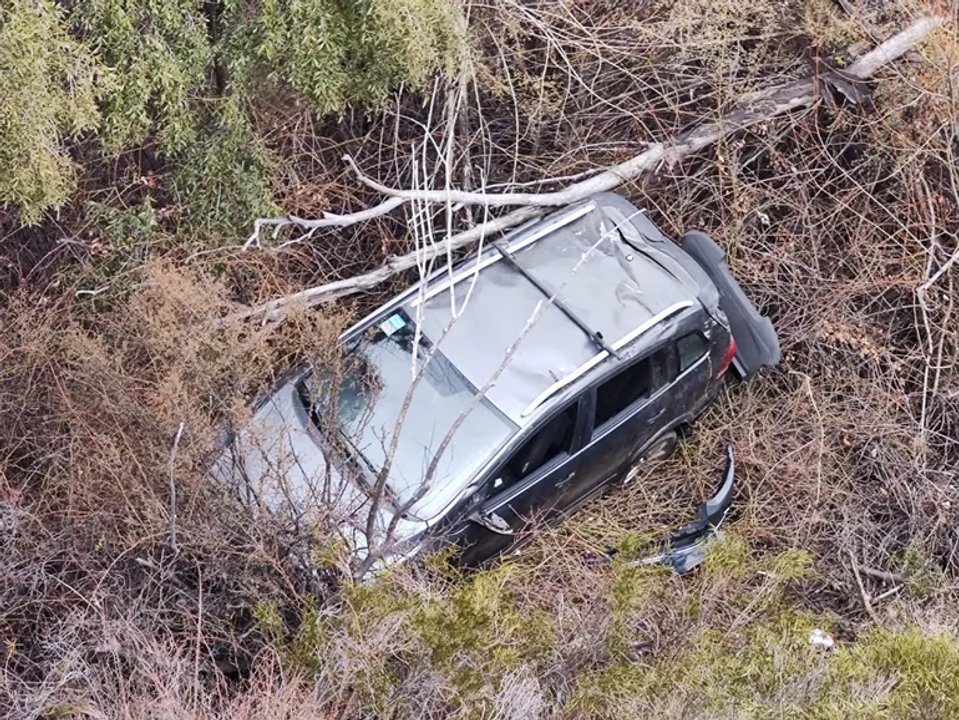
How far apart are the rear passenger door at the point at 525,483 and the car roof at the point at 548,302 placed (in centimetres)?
19

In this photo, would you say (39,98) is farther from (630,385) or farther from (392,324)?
(630,385)

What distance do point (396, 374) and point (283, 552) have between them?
→ 1.15 m

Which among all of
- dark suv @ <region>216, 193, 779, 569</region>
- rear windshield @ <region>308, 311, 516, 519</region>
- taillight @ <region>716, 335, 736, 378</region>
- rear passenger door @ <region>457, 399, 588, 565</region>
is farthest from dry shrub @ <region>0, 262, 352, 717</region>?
taillight @ <region>716, 335, 736, 378</region>

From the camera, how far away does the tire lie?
5.88 metres

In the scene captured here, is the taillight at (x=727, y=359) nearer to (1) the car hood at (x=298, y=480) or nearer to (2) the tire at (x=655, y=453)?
(2) the tire at (x=655, y=453)

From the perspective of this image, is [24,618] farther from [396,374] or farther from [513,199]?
[513,199]

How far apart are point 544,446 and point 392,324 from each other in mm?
1037

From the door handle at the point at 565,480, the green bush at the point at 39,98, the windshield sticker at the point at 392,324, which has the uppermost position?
the green bush at the point at 39,98

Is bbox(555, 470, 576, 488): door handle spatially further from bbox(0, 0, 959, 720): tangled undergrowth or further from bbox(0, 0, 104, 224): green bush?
bbox(0, 0, 104, 224): green bush

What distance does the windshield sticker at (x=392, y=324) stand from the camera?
5402 mm

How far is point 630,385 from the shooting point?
5445mm

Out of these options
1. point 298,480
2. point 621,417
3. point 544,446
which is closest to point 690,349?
point 621,417

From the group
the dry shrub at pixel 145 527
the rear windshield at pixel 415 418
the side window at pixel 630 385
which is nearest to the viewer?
the dry shrub at pixel 145 527

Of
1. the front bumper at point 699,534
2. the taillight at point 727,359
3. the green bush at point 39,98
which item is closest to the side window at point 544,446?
the front bumper at point 699,534
